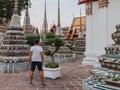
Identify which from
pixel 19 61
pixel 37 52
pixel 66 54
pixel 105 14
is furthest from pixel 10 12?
pixel 37 52

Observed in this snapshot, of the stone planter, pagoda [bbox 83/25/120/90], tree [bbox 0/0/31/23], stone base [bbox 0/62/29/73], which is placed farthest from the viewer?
tree [bbox 0/0/31/23]

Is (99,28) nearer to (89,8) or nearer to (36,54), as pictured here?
(89,8)

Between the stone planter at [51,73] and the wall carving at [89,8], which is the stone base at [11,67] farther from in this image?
the wall carving at [89,8]

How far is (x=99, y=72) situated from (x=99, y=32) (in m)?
6.09

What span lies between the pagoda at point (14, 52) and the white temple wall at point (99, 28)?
142 inches

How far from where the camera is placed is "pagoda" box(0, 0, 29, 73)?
8.67m

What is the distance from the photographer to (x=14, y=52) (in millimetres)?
9102

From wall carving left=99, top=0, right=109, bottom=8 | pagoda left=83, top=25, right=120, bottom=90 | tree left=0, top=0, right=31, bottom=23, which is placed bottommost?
pagoda left=83, top=25, right=120, bottom=90

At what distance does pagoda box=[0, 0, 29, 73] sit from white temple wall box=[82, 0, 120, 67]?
11.8 ft

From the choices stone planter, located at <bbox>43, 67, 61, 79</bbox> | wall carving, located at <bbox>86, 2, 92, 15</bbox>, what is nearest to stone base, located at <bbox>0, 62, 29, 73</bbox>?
stone planter, located at <bbox>43, 67, 61, 79</bbox>

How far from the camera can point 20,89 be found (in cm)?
550

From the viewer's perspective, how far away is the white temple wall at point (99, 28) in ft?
28.1

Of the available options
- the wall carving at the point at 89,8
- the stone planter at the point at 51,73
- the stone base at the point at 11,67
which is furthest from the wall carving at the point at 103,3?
the stone base at the point at 11,67

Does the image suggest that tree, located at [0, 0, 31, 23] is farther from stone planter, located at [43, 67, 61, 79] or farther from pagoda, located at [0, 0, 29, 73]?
stone planter, located at [43, 67, 61, 79]
